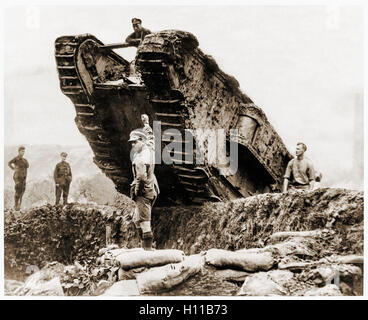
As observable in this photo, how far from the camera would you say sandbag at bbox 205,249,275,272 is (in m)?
7.73

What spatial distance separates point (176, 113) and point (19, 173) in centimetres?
317

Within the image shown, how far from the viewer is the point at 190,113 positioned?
9.41 meters

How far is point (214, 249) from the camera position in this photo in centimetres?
826

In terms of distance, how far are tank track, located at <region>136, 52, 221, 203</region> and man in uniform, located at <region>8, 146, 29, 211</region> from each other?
2.66 m

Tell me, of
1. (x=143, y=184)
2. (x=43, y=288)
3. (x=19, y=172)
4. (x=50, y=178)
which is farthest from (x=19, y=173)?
(x=143, y=184)

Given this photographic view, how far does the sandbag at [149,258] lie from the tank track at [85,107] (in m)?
2.80

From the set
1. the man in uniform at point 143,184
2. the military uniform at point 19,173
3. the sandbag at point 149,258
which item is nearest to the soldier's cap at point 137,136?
the man in uniform at point 143,184

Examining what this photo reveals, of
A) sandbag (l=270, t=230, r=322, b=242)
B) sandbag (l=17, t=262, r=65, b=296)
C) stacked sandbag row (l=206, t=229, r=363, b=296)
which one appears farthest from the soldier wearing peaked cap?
sandbag (l=17, t=262, r=65, b=296)

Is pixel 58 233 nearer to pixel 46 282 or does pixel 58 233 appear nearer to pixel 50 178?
pixel 46 282

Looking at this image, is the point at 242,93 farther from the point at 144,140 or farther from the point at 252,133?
the point at 144,140

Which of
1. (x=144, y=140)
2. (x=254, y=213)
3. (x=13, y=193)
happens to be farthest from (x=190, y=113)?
(x=13, y=193)

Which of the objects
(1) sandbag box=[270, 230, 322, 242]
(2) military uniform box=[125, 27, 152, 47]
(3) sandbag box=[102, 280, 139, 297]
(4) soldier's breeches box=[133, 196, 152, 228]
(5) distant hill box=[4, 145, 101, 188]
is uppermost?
(2) military uniform box=[125, 27, 152, 47]

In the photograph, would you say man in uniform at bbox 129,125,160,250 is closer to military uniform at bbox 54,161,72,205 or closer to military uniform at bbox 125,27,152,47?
military uniform at bbox 125,27,152,47

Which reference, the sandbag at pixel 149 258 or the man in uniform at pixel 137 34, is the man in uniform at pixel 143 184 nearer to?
the sandbag at pixel 149 258
